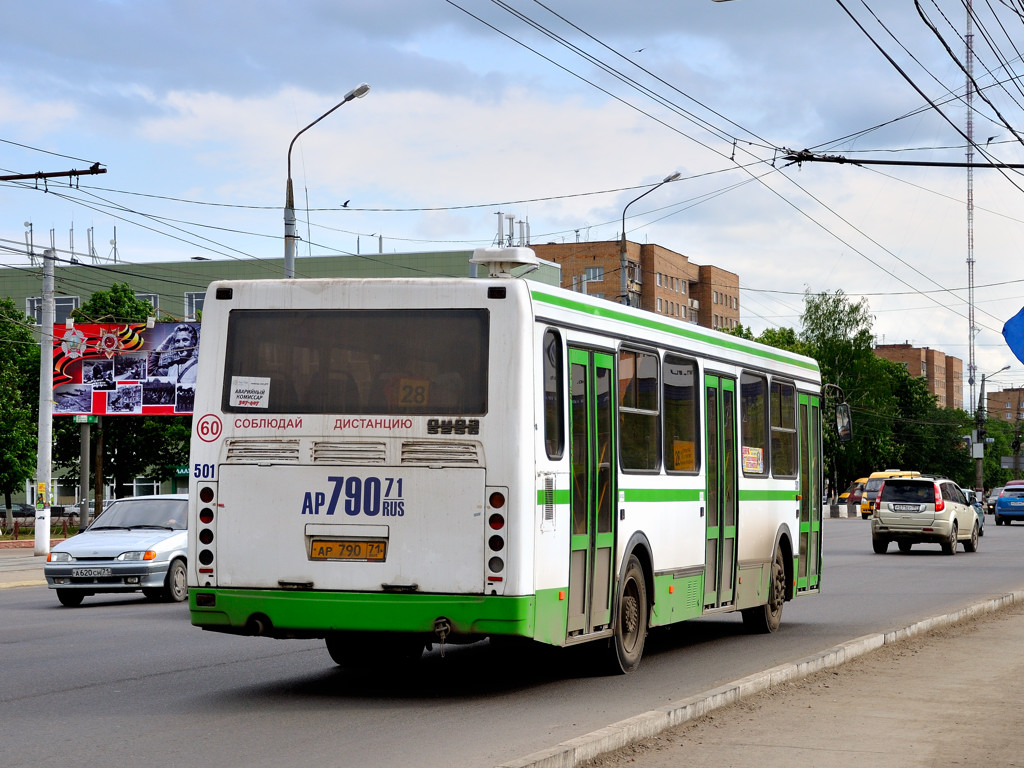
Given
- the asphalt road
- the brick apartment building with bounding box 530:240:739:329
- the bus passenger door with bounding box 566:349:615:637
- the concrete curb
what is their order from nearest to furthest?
the concrete curb, the asphalt road, the bus passenger door with bounding box 566:349:615:637, the brick apartment building with bounding box 530:240:739:329

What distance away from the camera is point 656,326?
1220 centimetres

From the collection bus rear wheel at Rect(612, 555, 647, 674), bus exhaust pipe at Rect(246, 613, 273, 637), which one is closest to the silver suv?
bus rear wheel at Rect(612, 555, 647, 674)

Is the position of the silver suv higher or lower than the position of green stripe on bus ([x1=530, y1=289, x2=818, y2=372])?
lower

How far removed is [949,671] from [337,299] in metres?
5.70

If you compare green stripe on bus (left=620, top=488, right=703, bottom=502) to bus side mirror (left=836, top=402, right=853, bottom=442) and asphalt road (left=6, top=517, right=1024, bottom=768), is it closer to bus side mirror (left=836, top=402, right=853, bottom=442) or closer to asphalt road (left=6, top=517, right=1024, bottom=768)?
asphalt road (left=6, top=517, right=1024, bottom=768)

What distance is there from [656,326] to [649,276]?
10744 centimetres

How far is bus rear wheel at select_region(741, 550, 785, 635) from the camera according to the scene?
15273 millimetres

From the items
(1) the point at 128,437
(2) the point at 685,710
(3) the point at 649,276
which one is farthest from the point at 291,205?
(3) the point at 649,276

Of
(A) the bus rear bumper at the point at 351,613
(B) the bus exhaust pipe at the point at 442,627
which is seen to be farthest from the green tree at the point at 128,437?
(B) the bus exhaust pipe at the point at 442,627

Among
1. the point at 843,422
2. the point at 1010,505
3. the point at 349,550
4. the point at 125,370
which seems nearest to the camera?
the point at 349,550

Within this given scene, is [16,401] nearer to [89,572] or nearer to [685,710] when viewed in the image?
[89,572]

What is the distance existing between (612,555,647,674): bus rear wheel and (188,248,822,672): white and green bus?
200 mm

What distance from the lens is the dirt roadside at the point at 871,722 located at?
25.6 ft

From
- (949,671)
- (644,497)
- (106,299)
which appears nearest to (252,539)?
(644,497)
